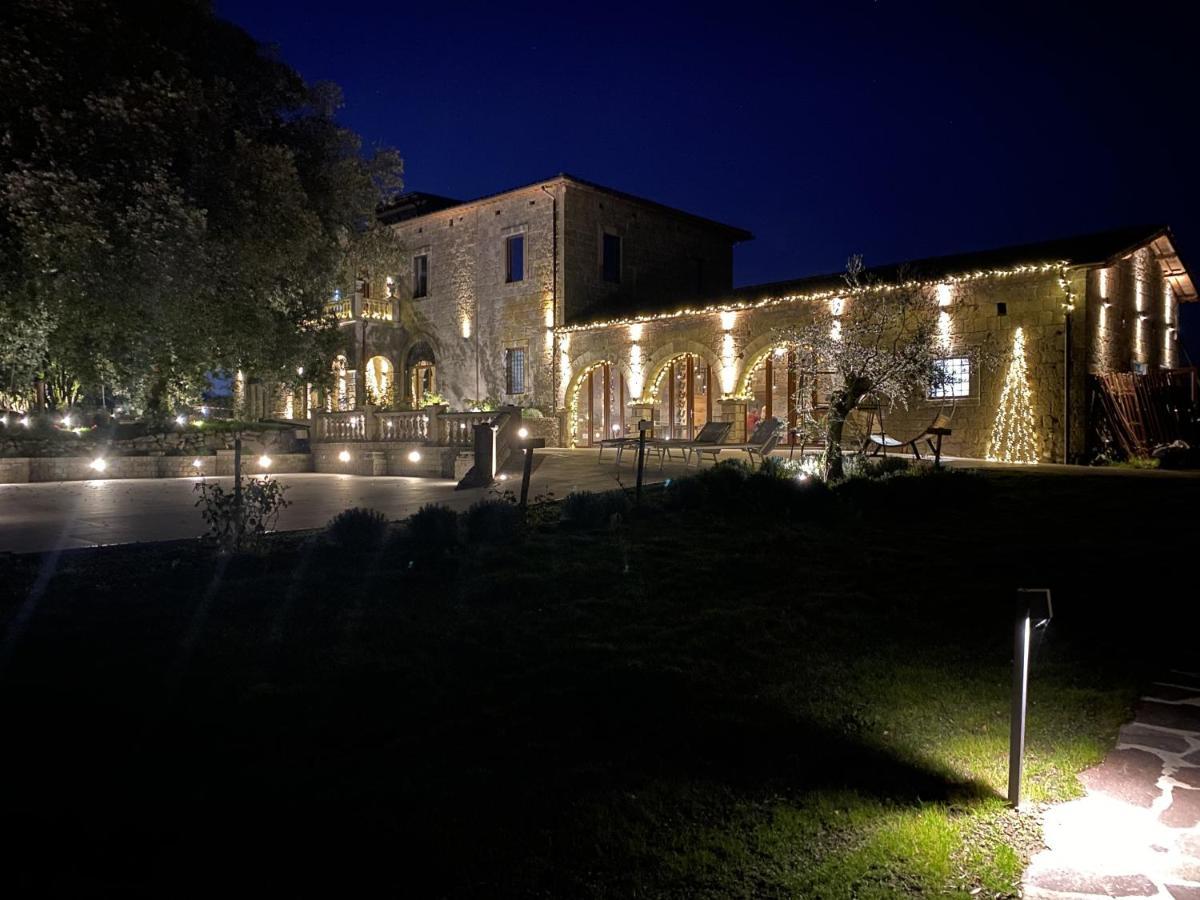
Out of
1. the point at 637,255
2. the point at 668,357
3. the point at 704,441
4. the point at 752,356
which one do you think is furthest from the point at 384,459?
the point at 637,255

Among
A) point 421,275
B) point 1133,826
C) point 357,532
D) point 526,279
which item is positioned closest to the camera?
point 1133,826

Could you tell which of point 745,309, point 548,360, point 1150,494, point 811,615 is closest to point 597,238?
point 548,360

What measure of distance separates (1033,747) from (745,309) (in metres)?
15.6

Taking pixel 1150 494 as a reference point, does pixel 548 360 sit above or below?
above

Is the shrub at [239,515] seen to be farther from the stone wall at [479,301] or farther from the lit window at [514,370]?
the lit window at [514,370]

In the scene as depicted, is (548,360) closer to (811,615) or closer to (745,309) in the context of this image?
(745,309)

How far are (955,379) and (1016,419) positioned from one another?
1.30 meters

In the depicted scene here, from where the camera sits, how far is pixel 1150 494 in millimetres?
9711

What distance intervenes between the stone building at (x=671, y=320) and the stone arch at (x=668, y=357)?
0.05 metres

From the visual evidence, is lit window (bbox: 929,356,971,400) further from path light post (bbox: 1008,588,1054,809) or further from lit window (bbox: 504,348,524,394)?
path light post (bbox: 1008,588,1054,809)

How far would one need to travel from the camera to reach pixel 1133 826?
2865mm

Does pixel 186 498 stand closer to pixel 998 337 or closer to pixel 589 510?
pixel 589 510

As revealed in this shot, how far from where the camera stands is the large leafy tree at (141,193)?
873 centimetres

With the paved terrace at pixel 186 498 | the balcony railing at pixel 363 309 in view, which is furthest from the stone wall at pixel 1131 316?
the balcony railing at pixel 363 309
